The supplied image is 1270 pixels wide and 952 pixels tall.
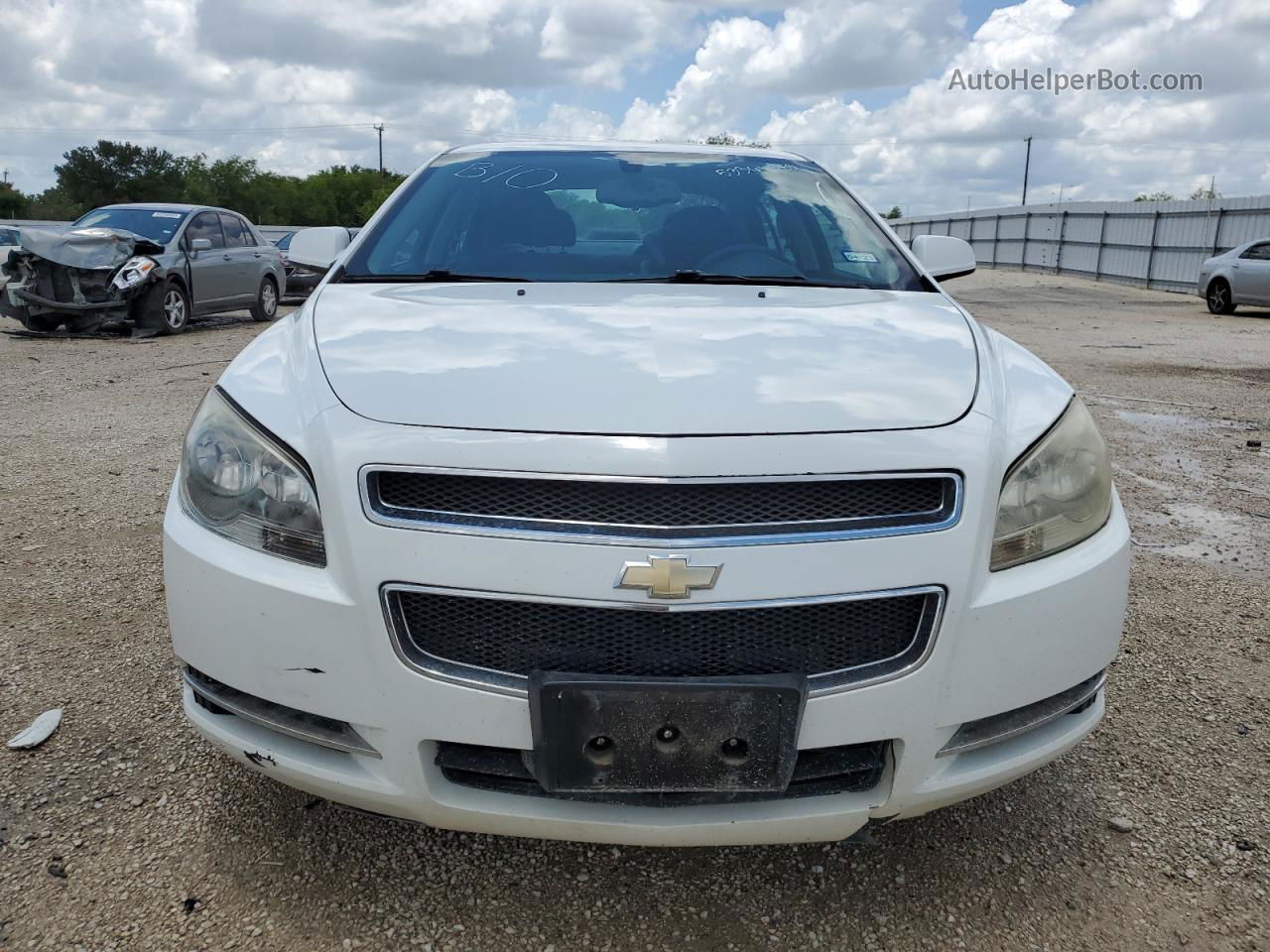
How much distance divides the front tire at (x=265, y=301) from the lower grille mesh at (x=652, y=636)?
13006mm

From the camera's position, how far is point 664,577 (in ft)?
Result: 5.08

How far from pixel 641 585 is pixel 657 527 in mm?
95

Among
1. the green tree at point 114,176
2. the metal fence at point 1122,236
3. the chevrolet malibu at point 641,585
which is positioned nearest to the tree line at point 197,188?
the green tree at point 114,176

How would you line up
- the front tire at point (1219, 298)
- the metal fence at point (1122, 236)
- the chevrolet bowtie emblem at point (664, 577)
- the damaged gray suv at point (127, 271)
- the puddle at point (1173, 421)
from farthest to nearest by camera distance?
the metal fence at point (1122, 236), the front tire at point (1219, 298), the damaged gray suv at point (127, 271), the puddle at point (1173, 421), the chevrolet bowtie emblem at point (664, 577)

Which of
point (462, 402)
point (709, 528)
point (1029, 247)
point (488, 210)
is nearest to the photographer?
point (709, 528)

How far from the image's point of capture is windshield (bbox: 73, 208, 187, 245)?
11.7 m

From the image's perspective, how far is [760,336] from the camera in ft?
6.85

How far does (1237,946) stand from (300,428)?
6.18 ft

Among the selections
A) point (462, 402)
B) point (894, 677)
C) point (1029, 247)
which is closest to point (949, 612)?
point (894, 677)

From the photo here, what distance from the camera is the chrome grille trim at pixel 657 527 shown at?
1576 mm

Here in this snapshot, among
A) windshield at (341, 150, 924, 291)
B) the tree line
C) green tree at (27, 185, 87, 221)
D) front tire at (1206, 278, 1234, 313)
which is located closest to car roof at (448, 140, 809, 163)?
windshield at (341, 150, 924, 291)

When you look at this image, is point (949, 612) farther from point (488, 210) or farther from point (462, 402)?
point (488, 210)

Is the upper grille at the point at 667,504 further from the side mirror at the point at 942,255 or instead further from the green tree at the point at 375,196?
the green tree at the point at 375,196

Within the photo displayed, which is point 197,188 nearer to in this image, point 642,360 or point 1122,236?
point 1122,236
